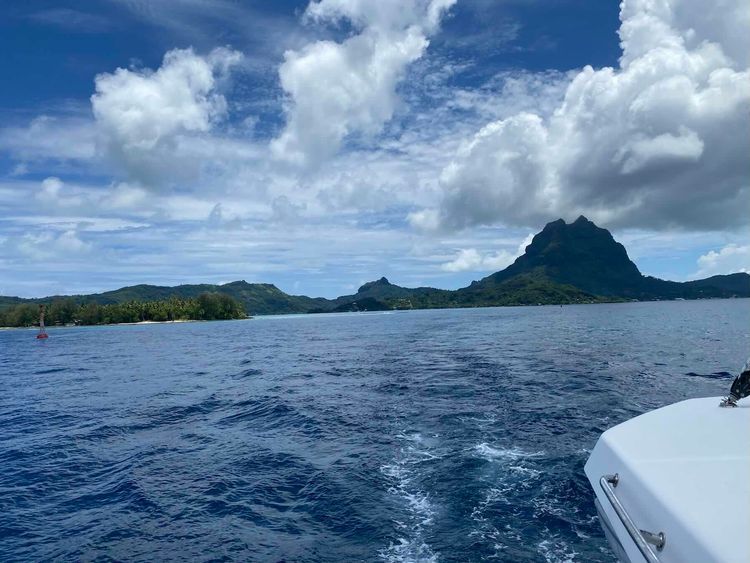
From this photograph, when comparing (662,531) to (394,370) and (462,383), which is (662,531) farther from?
(394,370)

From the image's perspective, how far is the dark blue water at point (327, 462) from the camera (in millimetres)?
15172

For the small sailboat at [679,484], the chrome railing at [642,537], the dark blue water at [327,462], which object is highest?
the small sailboat at [679,484]

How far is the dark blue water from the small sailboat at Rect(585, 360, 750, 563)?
21.1ft

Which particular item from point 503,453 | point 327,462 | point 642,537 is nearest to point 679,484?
point 642,537

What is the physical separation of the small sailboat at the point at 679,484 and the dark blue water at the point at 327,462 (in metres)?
6.44

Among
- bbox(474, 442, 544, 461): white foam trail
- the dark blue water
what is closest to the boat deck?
the dark blue water

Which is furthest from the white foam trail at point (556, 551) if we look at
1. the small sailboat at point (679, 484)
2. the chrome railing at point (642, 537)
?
the chrome railing at point (642, 537)

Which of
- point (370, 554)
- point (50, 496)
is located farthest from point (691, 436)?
point (50, 496)

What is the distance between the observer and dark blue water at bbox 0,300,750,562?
15172 millimetres

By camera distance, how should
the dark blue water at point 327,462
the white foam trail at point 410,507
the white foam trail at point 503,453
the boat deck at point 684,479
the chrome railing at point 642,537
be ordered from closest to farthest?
1. the boat deck at point 684,479
2. the chrome railing at point 642,537
3. the white foam trail at point 410,507
4. the dark blue water at point 327,462
5. the white foam trail at point 503,453

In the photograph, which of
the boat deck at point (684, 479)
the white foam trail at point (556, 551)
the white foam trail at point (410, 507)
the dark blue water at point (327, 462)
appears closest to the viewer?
the boat deck at point (684, 479)

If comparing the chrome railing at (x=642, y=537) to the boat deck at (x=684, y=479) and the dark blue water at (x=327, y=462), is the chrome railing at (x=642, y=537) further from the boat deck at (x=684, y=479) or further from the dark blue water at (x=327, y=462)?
the dark blue water at (x=327, y=462)

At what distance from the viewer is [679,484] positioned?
269 inches

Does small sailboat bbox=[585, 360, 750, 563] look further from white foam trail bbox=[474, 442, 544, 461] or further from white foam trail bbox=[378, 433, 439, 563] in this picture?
white foam trail bbox=[474, 442, 544, 461]
